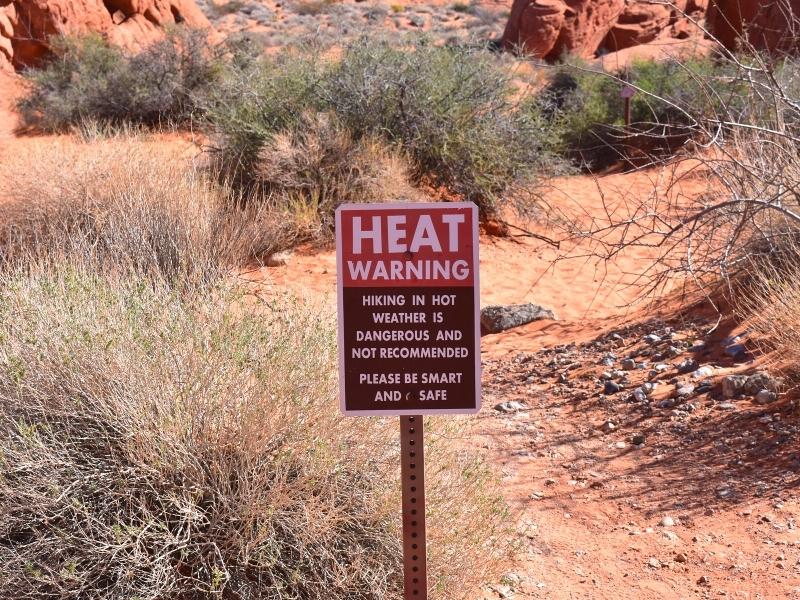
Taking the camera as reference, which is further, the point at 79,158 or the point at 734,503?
the point at 79,158

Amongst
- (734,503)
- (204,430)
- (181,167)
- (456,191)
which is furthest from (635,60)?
(204,430)

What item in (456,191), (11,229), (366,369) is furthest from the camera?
(456,191)

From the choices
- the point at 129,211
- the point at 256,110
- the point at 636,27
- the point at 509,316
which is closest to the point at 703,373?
the point at 509,316

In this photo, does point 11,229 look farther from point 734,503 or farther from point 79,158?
point 734,503

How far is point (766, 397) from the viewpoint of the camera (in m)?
4.84

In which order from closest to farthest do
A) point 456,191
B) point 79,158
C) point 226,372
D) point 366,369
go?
1. point 366,369
2. point 226,372
3. point 79,158
4. point 456,191

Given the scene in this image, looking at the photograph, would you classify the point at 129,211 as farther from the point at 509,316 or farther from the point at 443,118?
the point at 443,118

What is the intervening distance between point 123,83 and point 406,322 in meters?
14.5

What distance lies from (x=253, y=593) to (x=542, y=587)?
4.15 ft

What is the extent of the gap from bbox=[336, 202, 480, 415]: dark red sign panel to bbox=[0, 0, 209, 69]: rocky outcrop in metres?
17.7

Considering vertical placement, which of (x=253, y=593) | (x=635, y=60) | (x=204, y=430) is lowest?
(x=635, y=60)

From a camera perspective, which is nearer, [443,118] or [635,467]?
[635,467]

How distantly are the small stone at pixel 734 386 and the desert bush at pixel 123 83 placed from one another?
11.5m

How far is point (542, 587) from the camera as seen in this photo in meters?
3.54
